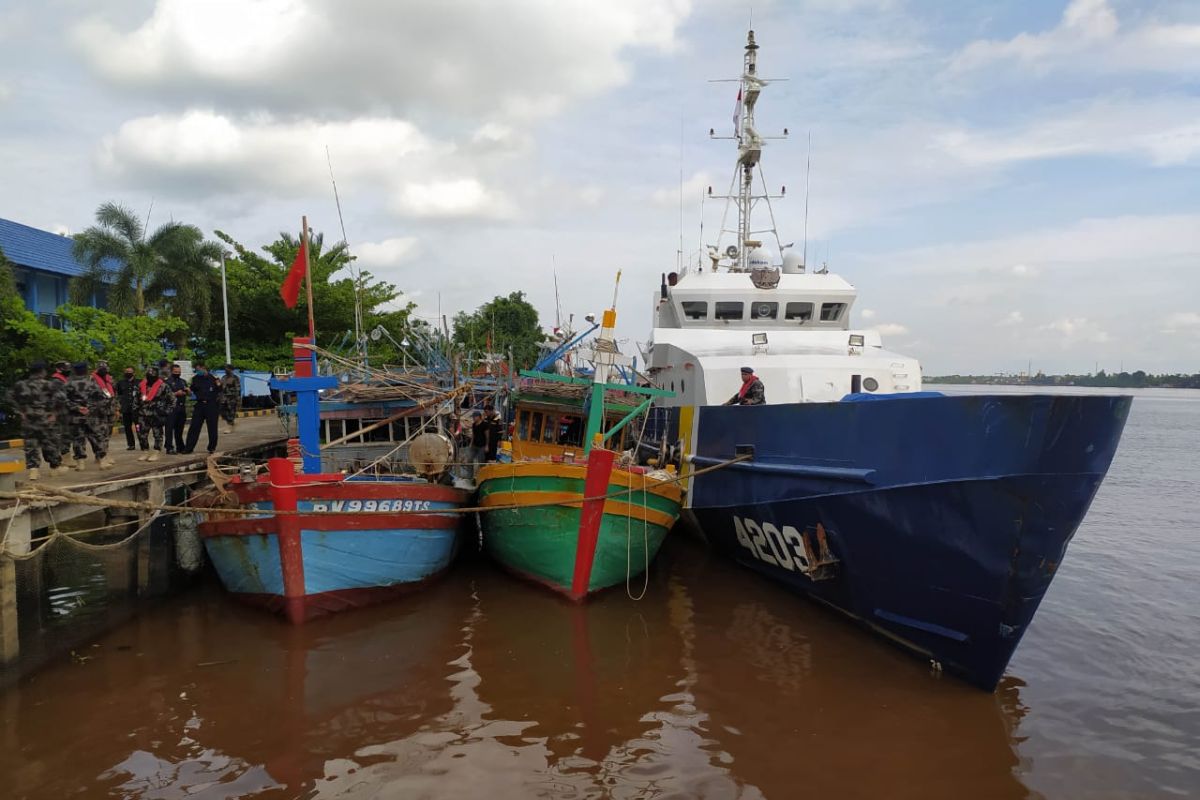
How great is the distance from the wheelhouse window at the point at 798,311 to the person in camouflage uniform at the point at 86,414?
10.7 meters

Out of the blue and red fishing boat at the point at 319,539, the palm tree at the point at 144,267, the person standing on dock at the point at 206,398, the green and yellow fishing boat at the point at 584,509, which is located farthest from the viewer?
the palm tree at the point at 144,267

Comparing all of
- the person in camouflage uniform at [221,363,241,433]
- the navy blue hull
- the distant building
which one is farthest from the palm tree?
the navy blue hull

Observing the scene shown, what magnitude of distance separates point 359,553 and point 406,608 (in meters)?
1.05

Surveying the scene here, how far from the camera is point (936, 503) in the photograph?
21.1 ft

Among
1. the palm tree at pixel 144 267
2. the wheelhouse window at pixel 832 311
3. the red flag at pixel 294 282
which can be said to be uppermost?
the palm tree at pixel 144 267

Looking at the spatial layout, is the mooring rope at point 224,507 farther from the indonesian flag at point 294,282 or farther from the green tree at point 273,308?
the green tree at point 273,308

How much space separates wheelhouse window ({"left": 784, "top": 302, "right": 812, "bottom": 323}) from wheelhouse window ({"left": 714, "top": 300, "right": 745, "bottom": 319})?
805 millimetres

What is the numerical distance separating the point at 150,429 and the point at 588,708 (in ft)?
29.7

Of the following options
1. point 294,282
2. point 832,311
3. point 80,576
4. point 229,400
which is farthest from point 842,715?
point 229,400

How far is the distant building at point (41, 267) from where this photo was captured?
79.3ft

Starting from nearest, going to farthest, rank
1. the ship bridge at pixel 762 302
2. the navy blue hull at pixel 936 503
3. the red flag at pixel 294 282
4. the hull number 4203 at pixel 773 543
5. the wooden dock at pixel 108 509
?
the navy blue hull at pixel 936 503 < the wooden dock at pixel 108 509 < the hull number 4203 at pixel 773 543 < the red flag at pixel 294 282 < the ship bridge at pixel 762 302

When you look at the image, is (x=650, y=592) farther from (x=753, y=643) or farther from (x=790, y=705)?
(x=790, y=705)

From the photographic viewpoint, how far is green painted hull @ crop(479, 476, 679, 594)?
8891 mm

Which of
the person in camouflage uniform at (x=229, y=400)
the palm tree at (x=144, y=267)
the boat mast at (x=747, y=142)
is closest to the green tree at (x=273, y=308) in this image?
the palm tree at (x=144, y=267)
